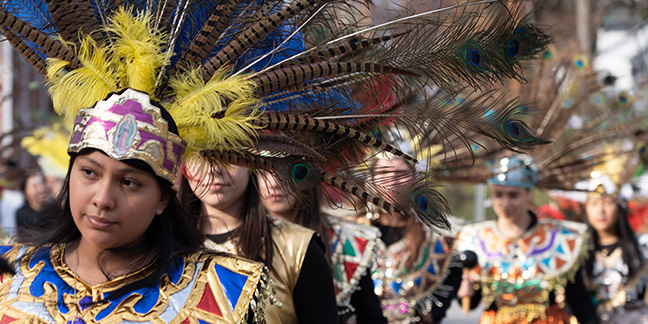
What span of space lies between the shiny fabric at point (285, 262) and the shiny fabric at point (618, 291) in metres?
4.17

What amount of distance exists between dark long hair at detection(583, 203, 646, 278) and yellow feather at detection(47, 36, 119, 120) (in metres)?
5.36

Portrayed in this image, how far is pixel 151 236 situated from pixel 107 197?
0.37 meters

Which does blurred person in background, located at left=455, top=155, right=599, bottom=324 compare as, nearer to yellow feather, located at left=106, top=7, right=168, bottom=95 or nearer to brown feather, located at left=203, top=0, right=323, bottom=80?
brown feather, located at left=203, top=0, right=323, bottom=80

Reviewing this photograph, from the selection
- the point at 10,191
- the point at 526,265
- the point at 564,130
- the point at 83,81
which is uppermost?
the point at 564,130

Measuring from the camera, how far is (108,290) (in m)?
2.39

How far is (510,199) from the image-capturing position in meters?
5.71

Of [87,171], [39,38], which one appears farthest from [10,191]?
[87,171]

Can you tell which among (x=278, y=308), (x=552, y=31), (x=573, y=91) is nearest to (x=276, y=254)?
(x=278, y=308)

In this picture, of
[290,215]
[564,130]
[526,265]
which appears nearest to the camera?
[290,215]

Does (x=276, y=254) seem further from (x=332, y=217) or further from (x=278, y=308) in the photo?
(x=332, y=217)

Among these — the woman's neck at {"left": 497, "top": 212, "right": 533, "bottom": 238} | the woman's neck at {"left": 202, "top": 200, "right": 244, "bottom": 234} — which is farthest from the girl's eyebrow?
the woman's neck at {"left": 497, "top": 212, "right": 533, "bottom": 238}

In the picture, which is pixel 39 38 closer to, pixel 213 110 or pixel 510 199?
pixel 213 110

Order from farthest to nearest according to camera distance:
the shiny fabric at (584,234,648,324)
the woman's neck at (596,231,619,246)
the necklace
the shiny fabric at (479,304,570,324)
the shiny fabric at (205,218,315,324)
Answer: the woman's neck at (596,231,619,246)
the shiny fabric at (584,234,648,324)
the shiny fabric at (479,304,570,324)
the shiny fabric at (205,218,315,324)
the necklace

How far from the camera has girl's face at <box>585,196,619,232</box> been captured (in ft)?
23.5
